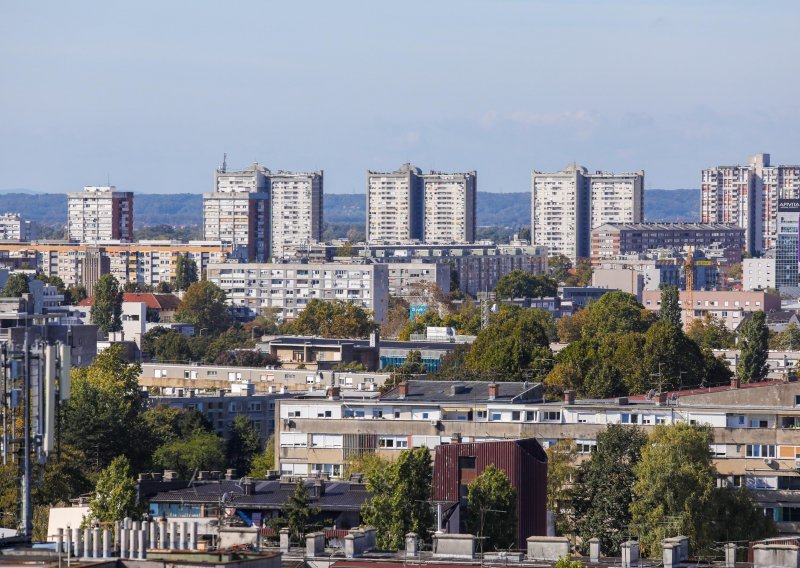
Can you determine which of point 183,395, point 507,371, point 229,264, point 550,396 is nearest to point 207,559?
point 550,396

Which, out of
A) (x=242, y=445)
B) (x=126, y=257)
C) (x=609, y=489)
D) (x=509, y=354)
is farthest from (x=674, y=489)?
(x=126, y=257)

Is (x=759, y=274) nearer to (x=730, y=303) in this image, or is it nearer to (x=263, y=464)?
(x=730, y=303)

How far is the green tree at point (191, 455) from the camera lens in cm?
5506

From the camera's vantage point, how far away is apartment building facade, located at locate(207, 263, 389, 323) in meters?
143

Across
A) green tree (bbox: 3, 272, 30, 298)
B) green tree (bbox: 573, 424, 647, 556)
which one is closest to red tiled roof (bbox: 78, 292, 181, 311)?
green tree (bbox: 3, 272, 30, 298)

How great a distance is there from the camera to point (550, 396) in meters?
60.2

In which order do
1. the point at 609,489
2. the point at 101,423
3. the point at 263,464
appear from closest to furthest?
the point at 609,489 < the point at 263,464 < the point at 101,423

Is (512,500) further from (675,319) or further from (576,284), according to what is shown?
(576,284)

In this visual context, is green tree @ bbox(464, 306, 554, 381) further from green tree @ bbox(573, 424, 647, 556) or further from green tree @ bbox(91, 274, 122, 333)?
green tree @ bbox(91, 274, 122, 333)

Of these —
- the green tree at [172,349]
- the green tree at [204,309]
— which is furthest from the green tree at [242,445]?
the green tree at [204,309]

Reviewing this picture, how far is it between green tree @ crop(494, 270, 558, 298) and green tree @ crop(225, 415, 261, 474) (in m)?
79.9

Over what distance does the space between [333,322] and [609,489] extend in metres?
73.0

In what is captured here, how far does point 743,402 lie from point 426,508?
17525 mm

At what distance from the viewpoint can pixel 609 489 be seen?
133 feet
